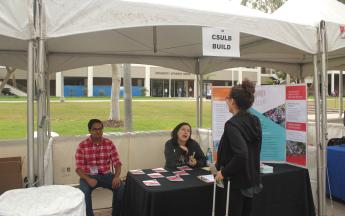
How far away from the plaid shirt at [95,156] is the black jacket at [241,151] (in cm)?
194

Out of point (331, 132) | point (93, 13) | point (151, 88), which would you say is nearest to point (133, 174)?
point (93, 13)

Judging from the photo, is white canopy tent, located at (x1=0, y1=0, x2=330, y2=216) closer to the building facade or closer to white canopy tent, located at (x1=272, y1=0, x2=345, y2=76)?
white canopy tent, located at (x1=272, y1=0, x2=345, y2=76)

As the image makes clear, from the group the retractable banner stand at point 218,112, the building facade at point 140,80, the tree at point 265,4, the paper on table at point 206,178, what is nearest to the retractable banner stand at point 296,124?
the retractable banner stand at point 218,112

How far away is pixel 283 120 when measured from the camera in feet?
14.4

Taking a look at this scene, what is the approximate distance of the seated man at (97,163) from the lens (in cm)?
419

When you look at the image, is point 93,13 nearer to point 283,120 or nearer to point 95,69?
point 283,120

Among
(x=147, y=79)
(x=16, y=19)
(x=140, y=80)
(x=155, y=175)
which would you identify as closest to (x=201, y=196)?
(x=155, y=175)

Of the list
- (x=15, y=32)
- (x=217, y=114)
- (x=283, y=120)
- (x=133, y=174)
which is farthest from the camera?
(x=217, y=114)

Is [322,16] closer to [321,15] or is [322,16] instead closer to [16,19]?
[321,15]

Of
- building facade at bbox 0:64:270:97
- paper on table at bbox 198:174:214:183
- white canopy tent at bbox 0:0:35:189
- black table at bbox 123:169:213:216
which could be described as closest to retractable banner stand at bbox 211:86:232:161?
paper on table at bbox 198:174:214:183

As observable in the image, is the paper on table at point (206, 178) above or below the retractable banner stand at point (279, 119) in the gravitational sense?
below

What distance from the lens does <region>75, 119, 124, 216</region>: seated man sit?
13.7 ft

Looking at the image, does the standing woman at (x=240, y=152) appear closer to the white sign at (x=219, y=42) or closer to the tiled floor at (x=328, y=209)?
the white sign at (x=219, y=42)

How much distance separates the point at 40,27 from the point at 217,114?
8.73 ft
